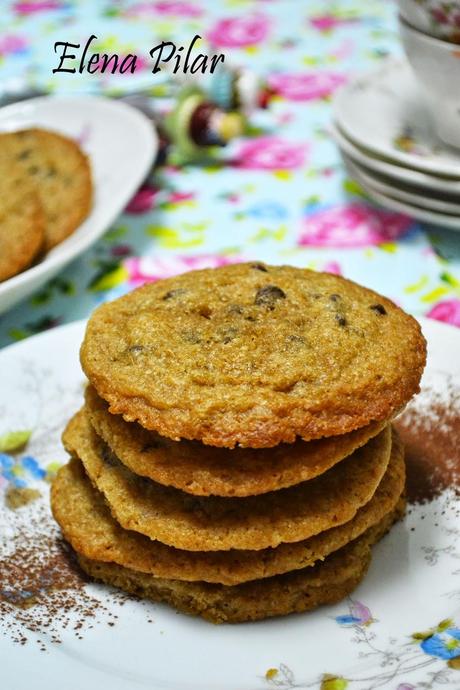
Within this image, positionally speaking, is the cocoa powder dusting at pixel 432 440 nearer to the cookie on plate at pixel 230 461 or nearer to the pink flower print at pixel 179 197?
the cookie on plate at pixel 230 461

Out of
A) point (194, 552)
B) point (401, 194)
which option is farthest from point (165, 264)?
point (194, 552)

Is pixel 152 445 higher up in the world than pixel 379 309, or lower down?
lower down

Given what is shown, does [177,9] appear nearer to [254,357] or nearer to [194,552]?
[254,357]

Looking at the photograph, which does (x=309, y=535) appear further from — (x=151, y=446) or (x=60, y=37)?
(x=60, y=37)

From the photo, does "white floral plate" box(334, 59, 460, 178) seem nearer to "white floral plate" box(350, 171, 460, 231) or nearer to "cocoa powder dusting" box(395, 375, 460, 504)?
"white floral plate" box(350, 171, 460, 231)

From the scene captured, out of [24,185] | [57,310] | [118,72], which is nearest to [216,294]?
[57,310]

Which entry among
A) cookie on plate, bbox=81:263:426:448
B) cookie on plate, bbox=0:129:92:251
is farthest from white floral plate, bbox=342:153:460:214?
cookie on plate, bbox=81:263:426:448
